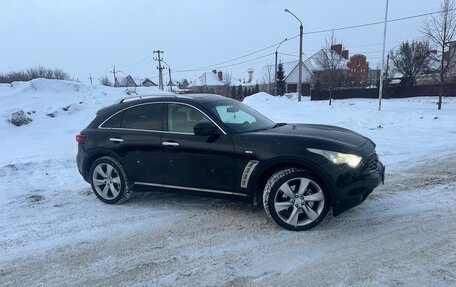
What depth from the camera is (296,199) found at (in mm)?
4359

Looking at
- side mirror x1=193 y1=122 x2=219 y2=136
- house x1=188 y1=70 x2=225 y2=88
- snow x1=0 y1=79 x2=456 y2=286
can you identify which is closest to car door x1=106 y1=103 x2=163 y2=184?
snow x1=0 y1=79 x2=456 y2=286

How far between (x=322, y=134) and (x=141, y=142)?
2471mm

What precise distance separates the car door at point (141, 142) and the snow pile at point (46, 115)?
13.1ft

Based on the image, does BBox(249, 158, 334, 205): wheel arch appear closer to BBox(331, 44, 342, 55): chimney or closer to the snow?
the snow

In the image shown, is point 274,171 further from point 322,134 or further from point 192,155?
point 192,155

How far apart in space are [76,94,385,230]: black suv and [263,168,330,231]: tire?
0.01 m

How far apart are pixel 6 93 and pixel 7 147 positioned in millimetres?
5751

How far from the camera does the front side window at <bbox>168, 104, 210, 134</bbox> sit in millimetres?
5012

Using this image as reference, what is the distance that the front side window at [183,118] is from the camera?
5012mm

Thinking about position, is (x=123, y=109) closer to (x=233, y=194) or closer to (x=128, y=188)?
(x=128, y=188)

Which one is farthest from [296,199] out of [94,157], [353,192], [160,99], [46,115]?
[46,115]

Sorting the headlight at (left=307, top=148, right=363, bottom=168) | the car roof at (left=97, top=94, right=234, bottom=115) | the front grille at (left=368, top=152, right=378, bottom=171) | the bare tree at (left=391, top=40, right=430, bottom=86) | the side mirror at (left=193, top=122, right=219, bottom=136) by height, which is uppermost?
the bare tree at (left=391, top=40, right=430, bottom=86)

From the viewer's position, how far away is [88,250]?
4121 millimetres

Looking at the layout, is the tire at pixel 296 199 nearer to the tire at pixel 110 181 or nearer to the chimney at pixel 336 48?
the tire at pixel 110 181
